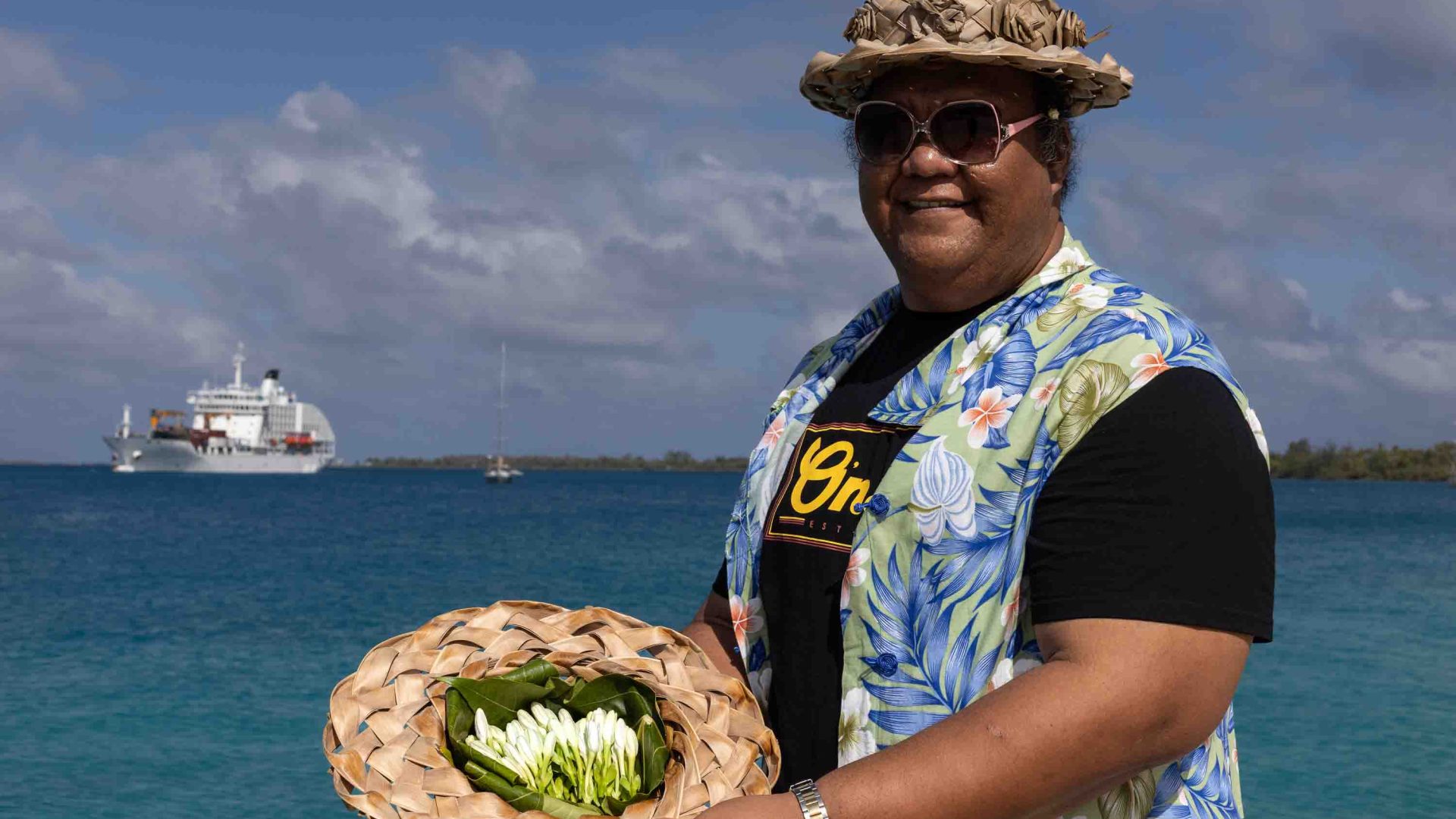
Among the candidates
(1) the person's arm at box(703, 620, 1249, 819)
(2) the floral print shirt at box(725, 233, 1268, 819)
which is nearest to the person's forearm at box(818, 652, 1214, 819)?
(1) the person's arm at box(703, 620, 1249, 819)

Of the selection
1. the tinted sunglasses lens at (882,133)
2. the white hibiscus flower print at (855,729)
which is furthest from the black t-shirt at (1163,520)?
the tinted sunglasses lens at (882,133)

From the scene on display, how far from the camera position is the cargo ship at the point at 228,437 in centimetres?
9850

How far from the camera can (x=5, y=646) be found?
52.7 ft

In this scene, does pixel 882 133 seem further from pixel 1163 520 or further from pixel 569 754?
pixel 569 754

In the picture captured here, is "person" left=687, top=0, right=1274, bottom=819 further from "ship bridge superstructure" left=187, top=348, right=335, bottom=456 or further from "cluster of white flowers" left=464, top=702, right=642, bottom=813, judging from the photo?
"ship bridge superstructure" left=187, top=348, right=335, bottom=456

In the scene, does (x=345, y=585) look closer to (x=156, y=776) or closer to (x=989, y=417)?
(x=156, y=776)

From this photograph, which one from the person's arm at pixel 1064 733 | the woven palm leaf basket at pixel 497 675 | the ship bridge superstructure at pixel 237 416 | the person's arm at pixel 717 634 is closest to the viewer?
the person's arm at pixel 1064 733

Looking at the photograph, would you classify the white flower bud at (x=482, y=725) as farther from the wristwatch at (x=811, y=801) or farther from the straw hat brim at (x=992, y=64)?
the straw hat brim at (x=992, y=64)

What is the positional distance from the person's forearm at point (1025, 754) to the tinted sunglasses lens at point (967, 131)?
2.40 ft

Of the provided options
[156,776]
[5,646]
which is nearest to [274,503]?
[5,646]

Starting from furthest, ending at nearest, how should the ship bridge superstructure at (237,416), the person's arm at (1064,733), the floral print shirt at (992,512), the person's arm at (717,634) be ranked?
the ship bridge superstructure at (237,416)
the person's arm at (717,634)
the floral print shirt at (992,512)
the person's arm at (1064,733)

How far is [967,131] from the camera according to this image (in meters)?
1.73

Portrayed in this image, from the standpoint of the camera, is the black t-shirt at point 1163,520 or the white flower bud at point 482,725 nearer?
the black t-shirt at point 1163,520

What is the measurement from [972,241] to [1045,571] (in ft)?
1.74
